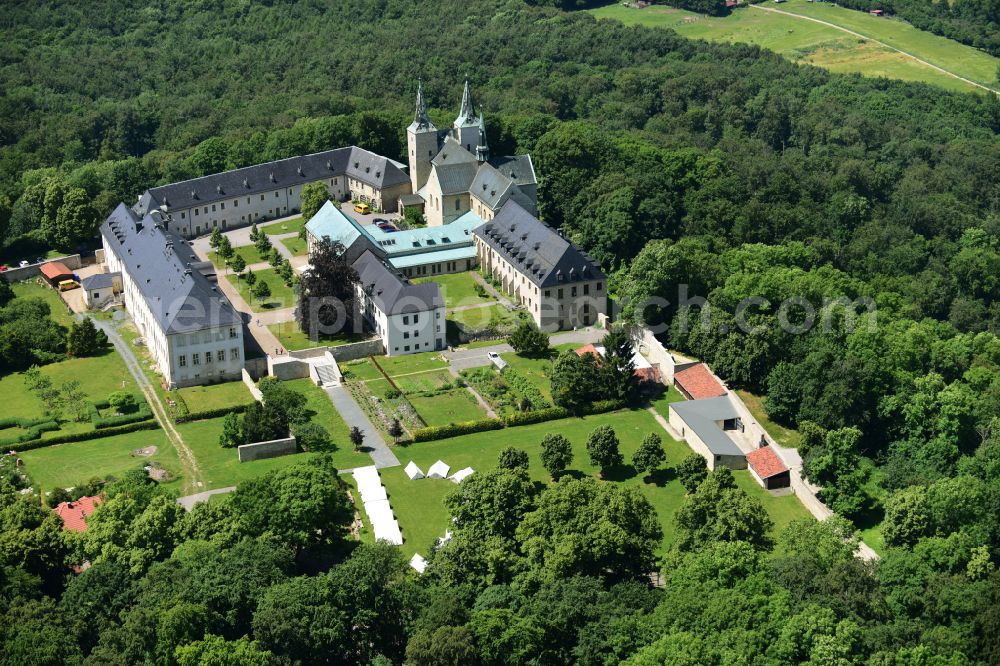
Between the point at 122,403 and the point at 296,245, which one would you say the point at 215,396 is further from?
the point at 296,245

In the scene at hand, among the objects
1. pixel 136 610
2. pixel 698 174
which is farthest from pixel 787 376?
pixel 136 610

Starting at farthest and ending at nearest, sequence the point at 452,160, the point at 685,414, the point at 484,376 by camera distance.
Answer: the point at 452,160, the point at 484,376, the point at 685,414

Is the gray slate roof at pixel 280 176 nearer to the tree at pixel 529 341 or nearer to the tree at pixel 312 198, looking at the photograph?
the tree at pixel 312 198

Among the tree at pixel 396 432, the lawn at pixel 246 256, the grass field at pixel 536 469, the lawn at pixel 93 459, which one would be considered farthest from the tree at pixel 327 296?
the grass field at pixel 536 469

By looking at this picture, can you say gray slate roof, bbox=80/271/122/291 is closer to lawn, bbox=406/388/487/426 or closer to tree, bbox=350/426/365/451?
lawn, bbox=406/388/487/426

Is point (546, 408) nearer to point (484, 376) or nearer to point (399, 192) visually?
point (484, 376)

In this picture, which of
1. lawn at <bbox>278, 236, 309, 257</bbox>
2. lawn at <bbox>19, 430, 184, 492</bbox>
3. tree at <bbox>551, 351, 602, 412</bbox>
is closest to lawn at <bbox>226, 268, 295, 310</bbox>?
lawn at <bbox>278, 236, 309, 257</bbox>
